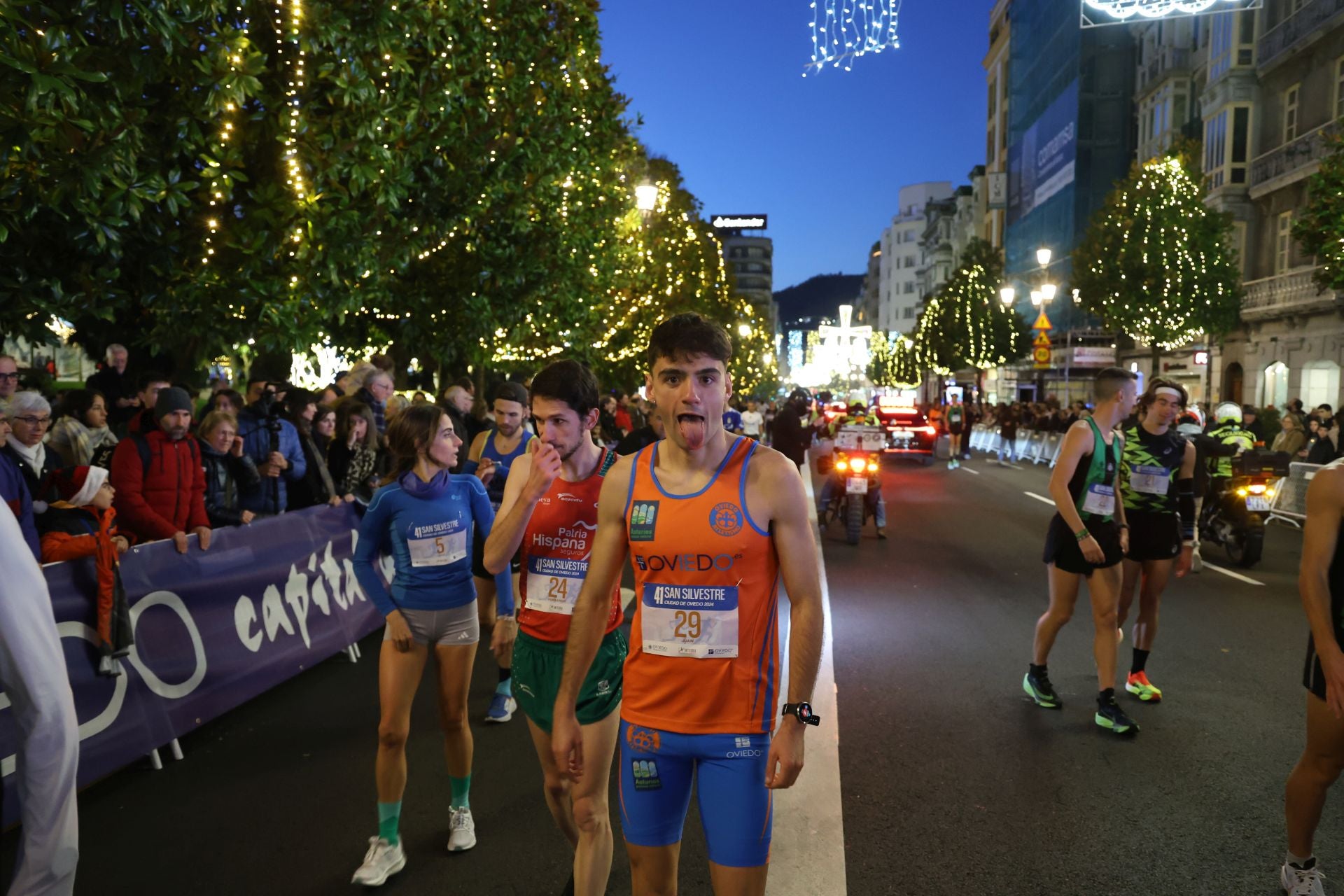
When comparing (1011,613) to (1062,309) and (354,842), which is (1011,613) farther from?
(1062,309)

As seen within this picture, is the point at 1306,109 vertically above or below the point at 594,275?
above

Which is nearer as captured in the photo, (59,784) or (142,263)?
(59,784)

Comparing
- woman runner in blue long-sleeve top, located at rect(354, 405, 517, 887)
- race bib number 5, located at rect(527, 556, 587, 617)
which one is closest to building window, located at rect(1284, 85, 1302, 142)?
woman runner in blue long-sleeve top, located at rect(354, 405, 517, 887)

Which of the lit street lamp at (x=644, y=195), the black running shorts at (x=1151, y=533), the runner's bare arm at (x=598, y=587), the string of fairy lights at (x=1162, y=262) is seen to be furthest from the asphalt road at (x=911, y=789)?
the string of fairy lights at (x=1162, y=262)

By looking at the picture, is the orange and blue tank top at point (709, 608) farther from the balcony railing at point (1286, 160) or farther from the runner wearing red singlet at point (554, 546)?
the balcony railing at point (1286, 160)

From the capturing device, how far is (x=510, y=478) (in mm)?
4336

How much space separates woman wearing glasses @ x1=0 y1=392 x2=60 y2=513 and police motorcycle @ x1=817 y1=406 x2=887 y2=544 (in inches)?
371

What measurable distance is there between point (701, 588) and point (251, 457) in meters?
7.09

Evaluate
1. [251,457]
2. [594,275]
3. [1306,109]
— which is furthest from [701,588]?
[1306,109]

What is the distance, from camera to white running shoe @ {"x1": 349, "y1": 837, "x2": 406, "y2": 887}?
4.18m

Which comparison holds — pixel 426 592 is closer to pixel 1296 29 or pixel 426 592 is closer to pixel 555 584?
pixel 555 584

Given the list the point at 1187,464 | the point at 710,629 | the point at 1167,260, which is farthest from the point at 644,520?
the point at 1167,260

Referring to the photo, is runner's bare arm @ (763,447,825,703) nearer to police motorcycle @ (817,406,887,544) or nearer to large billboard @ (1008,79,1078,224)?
police motorcycle @ (817,406,887,544)

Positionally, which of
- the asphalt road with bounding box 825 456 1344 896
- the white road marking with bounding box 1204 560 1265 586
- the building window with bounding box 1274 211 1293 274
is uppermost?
the building window with bounding box 1274 211 1293 274
